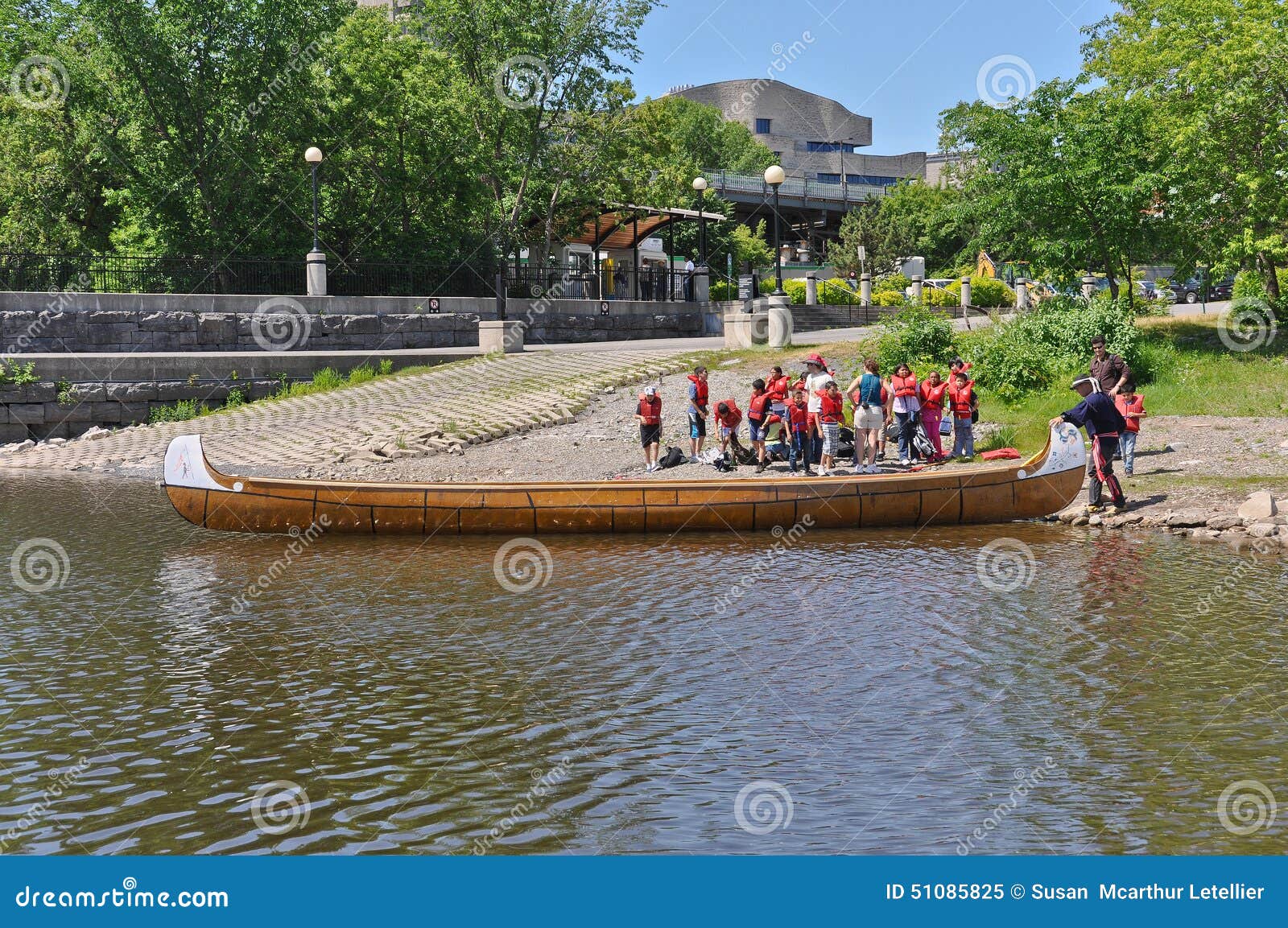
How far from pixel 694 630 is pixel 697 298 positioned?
3229 centimetres

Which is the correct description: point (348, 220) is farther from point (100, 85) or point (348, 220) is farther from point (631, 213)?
point (631, 213)

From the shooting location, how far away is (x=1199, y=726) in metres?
8.59

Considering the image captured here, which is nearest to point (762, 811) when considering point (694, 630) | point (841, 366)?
point (694, 630)

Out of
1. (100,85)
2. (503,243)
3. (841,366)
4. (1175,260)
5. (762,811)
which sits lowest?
(762,811)

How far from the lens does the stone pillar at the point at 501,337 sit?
3247 centimetres

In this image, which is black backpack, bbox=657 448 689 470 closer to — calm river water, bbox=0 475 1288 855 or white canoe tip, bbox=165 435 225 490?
calm river water, bbox=0 475 1288 855

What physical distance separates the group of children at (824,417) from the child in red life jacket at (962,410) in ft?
0.04
